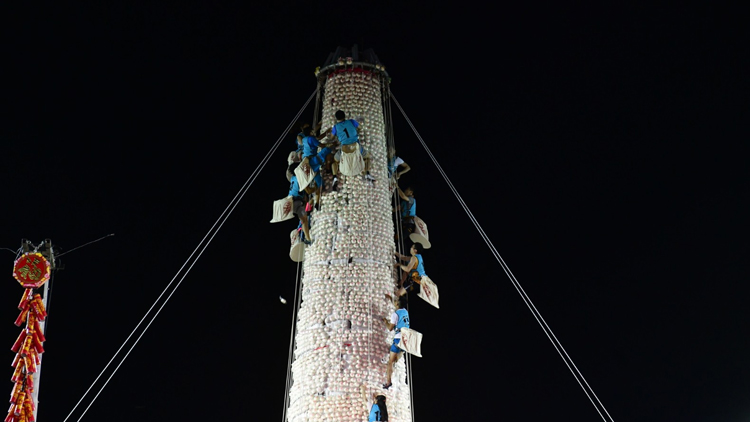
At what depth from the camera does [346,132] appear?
748 centimetres

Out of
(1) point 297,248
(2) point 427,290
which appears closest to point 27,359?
(1) point 297,248

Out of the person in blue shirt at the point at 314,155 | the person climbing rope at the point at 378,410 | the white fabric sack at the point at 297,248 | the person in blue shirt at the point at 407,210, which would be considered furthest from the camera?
the person in blue shirt at the point at 407,210

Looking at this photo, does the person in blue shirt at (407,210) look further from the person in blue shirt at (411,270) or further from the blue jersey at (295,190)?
the blue jersey at (295,190)

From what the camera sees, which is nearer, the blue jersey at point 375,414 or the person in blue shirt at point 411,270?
the blue jersey at point 375,414

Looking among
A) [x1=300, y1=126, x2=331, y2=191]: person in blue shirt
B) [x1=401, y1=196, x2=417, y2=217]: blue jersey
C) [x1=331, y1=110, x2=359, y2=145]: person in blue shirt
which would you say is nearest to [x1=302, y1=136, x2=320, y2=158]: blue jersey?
[x1=300, y1=126, x2=331, y2=191]: person in blue shirt

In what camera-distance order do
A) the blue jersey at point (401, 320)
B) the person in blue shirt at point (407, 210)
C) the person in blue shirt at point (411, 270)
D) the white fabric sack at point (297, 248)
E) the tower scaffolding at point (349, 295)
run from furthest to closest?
the person in blue shirt at point (407, 210) → the white fabric sack at point (297, 248) → the person in blue shirt at point (411, 270) → the blue jersey at point (401, 320) → the tower scaffolding at point (349, 295)

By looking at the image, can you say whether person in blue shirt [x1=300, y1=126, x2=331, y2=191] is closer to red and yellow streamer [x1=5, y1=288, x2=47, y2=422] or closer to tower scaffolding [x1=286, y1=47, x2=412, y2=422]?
tower scaffolding [x1=286, y1=47, x2=412, y2=422]

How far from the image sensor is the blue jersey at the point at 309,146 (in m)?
7.66

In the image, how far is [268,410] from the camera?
33.6ft

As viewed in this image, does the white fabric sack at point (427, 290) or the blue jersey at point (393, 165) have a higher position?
the blue jersey at point (393, 165)

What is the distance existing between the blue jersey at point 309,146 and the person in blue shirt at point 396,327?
1.50 meters

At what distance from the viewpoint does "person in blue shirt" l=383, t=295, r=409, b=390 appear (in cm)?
682

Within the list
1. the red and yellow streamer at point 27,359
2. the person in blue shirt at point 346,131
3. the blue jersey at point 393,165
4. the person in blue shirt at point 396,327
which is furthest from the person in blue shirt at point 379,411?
the red and yellow streamer at point 27,359

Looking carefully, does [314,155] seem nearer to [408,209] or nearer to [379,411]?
[408,209]
